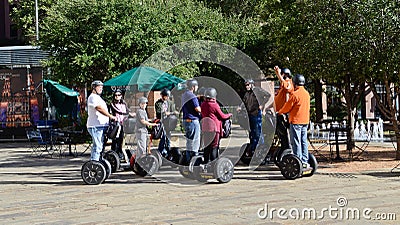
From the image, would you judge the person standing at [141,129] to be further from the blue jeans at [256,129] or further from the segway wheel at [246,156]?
the segway wheel at [246,156]

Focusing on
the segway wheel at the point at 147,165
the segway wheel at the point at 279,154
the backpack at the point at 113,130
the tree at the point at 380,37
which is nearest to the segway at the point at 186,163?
the segway wheel at the point at 147,165

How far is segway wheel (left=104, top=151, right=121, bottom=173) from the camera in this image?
1394cm

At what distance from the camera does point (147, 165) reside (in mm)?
13336

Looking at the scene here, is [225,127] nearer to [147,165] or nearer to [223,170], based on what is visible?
[223,170]

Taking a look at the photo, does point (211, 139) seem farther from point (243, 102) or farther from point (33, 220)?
point (33, 220)

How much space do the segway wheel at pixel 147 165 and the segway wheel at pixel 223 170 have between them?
1.78 meters

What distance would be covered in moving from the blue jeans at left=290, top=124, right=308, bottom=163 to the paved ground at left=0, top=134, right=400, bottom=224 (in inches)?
20.5

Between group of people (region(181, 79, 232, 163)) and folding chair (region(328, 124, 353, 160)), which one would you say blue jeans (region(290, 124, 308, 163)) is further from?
folding chair (region(328, 124, 353, 160))

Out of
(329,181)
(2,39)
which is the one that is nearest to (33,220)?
(329,181)

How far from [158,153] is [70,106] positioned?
12881mm

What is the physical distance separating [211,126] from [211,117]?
0.18 m

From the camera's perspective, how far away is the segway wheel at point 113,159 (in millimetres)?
13938

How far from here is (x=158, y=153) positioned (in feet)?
45.7

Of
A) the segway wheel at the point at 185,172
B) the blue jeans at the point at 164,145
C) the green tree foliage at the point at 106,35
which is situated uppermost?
the green tree foliage at the point at 106,35
